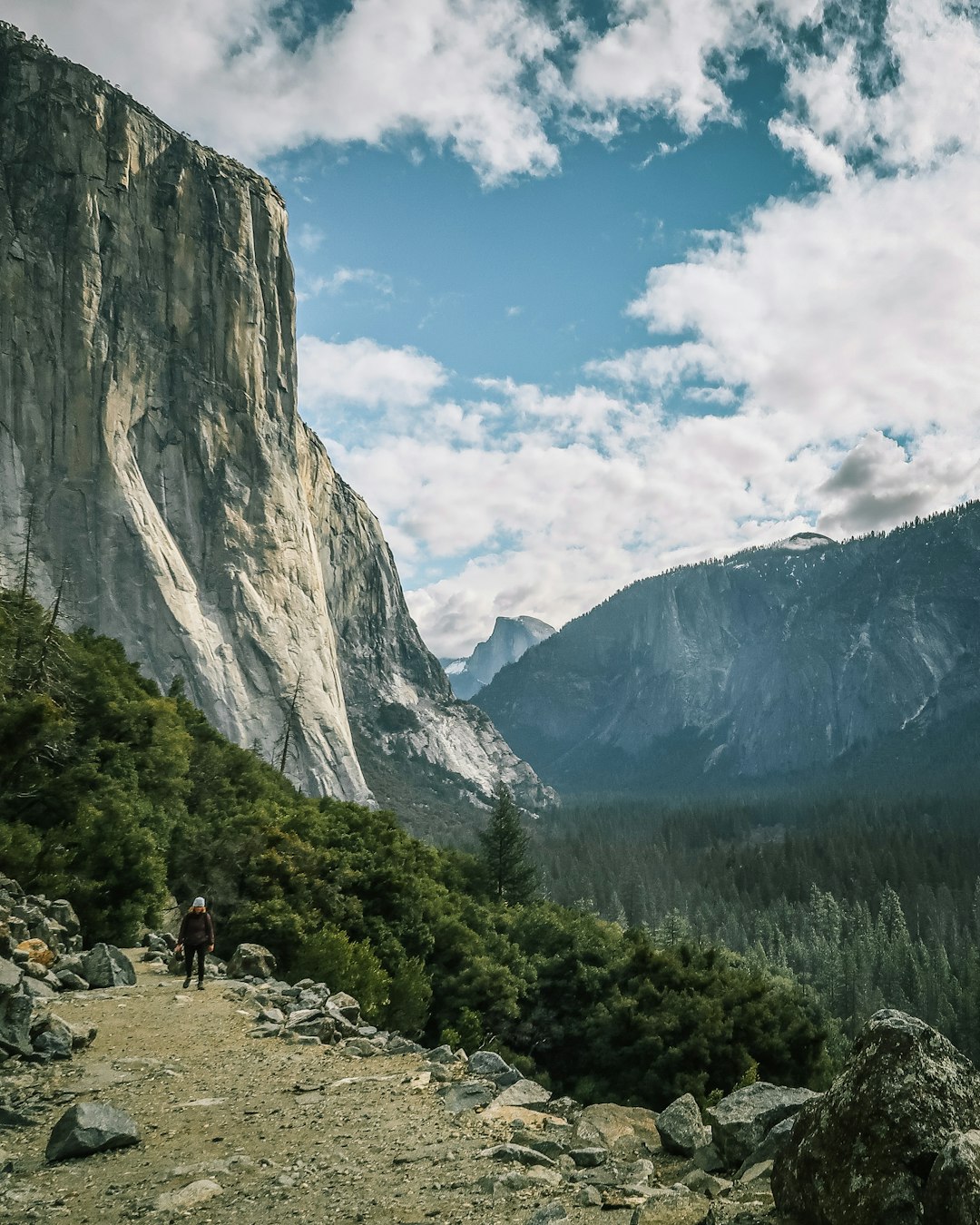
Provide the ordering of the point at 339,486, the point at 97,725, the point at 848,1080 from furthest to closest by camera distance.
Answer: the point at 339,486 → the point at 97,725 → the point at 848,1080

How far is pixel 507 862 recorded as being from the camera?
53.9 meters

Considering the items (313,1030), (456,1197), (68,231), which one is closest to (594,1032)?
(313,1030)

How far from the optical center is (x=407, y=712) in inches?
7372

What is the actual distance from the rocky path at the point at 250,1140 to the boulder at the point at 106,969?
306 cm

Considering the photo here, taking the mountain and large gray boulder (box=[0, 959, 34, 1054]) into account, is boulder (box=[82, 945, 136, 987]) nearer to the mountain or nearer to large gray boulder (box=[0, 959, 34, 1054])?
large gray boulder (box=[0, 959, 34, 1054])

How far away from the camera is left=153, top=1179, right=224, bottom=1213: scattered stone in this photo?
6.95 m

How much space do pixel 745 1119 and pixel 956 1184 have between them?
415 centimetres

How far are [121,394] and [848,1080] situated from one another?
102 meters

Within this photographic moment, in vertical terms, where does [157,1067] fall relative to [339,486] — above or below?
below

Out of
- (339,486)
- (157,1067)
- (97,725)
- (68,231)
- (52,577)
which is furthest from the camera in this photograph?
(339,486)

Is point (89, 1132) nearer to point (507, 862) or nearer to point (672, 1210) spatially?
point (672, 1210)

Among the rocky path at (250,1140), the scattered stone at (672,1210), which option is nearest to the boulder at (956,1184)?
the scattered stone at (672,1210)

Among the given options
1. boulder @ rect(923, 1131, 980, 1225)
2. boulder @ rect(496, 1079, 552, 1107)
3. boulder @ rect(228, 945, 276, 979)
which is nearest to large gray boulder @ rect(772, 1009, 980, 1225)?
boulder @ rect(923, 1131, 980, 1225)

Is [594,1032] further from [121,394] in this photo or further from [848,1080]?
[121,394]
